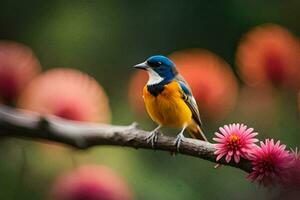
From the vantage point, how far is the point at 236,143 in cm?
38

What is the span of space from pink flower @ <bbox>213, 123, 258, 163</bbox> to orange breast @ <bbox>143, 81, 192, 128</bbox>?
286mm

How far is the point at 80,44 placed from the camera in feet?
4.42

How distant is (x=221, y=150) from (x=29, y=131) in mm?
339

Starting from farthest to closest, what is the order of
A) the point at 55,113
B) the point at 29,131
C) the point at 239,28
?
the point at 239,28 → the point at 55,113 → the point at 29,131

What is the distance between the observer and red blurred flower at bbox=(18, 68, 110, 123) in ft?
2.35

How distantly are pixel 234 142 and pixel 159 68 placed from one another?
10.1 inches

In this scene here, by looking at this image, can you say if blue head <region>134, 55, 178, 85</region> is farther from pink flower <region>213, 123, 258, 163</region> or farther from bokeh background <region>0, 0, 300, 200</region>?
pink flower <region>213, 123, 258, 163</region>

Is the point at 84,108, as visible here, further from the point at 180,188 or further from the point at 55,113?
the point at 180,188

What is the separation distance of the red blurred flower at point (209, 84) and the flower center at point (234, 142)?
0.83ft

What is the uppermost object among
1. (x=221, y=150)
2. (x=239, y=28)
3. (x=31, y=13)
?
(x=221, y=150)

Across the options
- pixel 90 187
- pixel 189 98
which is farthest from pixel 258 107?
pixel 90 187

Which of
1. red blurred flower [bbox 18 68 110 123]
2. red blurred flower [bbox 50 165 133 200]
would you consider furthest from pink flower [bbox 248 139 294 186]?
red blurred flower [bbox 18 68 110 123]

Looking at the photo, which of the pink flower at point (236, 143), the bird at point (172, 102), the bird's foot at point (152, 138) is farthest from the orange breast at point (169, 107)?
the pink flower at point (236, 143)

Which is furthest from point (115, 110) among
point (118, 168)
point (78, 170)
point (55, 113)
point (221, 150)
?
point (221, 150)
